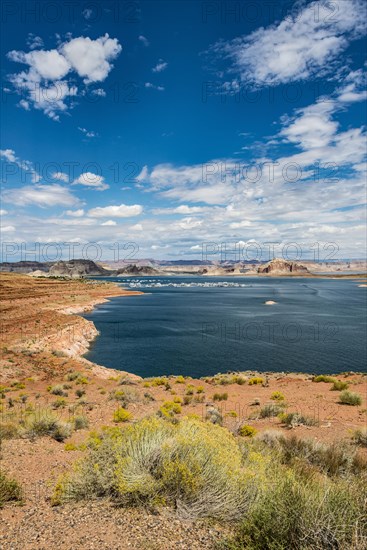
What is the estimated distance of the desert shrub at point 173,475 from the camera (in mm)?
5715

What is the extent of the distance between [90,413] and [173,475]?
34.7ft

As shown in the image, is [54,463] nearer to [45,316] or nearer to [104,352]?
[104,352]

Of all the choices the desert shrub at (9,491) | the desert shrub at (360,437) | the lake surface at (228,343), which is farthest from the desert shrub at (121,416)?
the lake surface at (228,343)

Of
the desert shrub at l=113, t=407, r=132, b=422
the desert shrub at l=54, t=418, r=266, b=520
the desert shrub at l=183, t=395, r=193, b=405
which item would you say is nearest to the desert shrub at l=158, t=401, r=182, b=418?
the desert shrub at l=183, t=395, r=193, b=405

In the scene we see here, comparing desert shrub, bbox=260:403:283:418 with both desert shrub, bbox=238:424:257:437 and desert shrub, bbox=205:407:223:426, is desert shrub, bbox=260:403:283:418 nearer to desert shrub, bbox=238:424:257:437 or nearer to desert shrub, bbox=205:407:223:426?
desert shrub, bbox=205:407:223:426

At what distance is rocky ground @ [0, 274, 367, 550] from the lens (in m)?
5.13

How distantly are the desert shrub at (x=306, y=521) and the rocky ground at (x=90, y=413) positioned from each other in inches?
30.7

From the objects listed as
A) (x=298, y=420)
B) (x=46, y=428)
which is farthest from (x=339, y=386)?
(x=46, y=428)

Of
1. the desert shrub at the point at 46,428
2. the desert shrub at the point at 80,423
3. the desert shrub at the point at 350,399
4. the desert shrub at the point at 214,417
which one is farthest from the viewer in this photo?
the desert shrub at the point at 350,399

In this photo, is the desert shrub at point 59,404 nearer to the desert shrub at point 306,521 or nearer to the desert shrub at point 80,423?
the desert shrub at point 80,423

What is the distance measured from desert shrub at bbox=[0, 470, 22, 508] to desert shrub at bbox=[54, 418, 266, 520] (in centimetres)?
73

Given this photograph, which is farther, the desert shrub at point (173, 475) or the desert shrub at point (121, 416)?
the desert shrub at point (121, 416)

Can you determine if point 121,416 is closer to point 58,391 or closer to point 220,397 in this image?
point 220,397

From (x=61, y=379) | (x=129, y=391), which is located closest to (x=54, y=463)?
(x=129, y=391)
